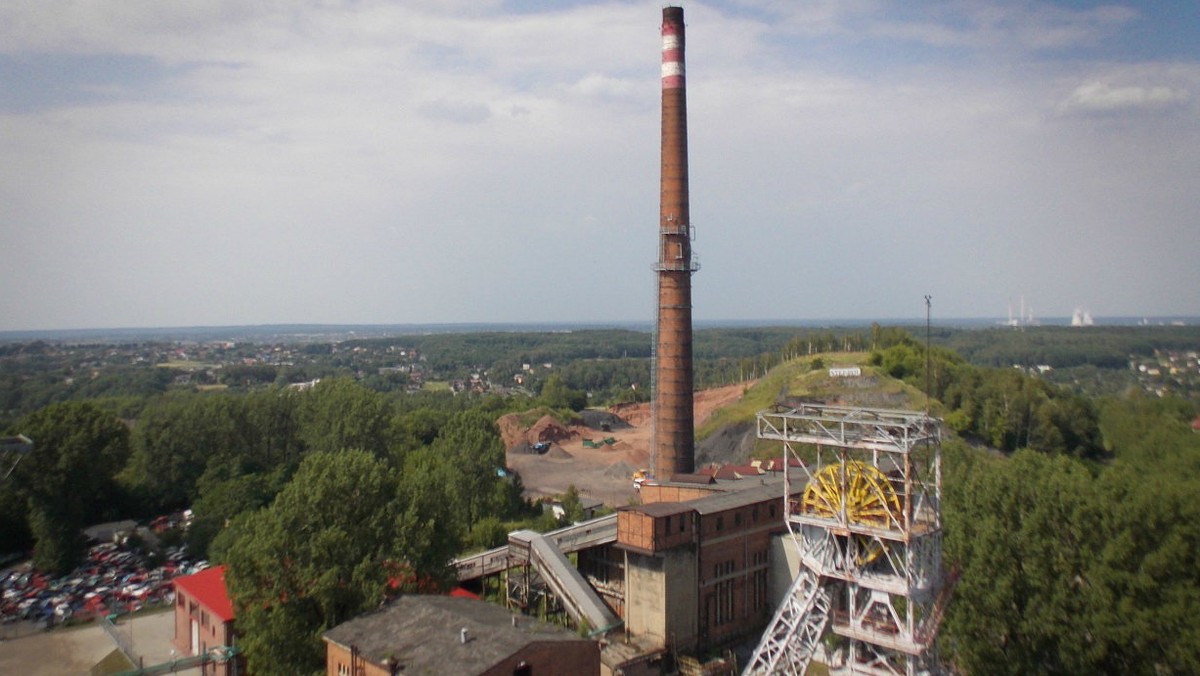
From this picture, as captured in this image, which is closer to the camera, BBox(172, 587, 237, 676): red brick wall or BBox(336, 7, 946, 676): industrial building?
BBox(336, 7, 946, 676): industrial building

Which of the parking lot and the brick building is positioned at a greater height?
the brick building

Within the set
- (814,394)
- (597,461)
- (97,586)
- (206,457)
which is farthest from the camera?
(597,461)

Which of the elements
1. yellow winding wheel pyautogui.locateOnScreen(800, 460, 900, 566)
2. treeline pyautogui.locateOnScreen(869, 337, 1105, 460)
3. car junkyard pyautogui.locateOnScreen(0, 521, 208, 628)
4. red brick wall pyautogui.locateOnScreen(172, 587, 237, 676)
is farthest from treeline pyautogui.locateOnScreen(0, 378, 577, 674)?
treeline pyautogui.locateOnScreen(869, 337, 1105, 460)

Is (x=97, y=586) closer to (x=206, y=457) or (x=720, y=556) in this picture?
(x=206, y=457)

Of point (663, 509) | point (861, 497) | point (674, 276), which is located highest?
point (674, 276)

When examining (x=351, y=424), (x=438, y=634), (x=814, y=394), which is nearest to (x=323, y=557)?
(x=438, y=634)

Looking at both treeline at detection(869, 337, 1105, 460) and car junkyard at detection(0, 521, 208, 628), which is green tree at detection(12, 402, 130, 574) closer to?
car junkyard at detection(0, 521, 208, 628)
